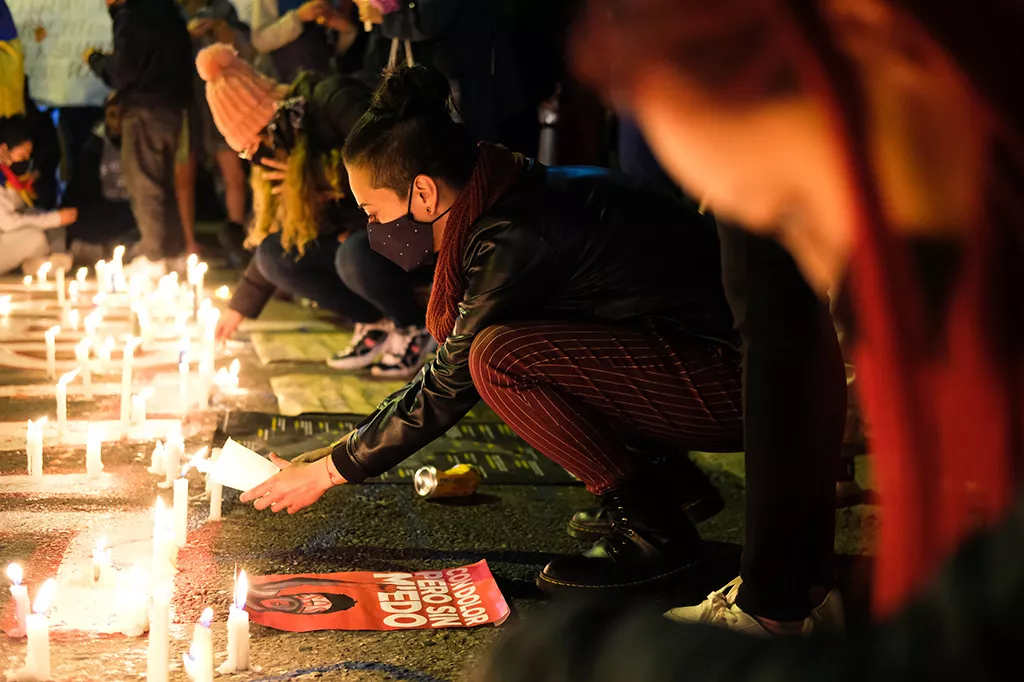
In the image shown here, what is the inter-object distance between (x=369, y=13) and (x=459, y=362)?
3468 millimetres

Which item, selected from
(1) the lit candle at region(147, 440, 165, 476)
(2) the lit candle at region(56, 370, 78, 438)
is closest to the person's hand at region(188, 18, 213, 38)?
(2) the lit candle at region(56, 370, 78, 438)

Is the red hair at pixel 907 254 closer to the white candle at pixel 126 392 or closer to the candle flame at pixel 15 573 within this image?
the candle flame at pixel 15 573

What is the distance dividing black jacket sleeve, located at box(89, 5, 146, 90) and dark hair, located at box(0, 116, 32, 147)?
0.91m

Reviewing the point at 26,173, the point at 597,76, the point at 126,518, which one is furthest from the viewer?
the point at 26,173

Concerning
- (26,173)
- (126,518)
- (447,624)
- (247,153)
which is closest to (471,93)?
(247,153)

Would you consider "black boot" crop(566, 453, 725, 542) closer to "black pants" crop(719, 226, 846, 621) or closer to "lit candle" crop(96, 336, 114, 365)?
Result: "black pants" crop(719, 226, 846, 621)

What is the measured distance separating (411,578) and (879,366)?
2465 mm

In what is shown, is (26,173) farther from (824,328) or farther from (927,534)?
(927,534)

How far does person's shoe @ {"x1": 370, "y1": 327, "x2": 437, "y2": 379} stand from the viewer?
20.2 feet

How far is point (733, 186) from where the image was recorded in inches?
46.3

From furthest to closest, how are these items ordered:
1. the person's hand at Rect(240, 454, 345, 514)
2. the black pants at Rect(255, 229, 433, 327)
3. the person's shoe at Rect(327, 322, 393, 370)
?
the person's shoe at Rect(327, 322, 393, 370)
the black pants at Rect(255, 229, 433, 327)
the person's hand at Rect(240, 454, 345, 514)

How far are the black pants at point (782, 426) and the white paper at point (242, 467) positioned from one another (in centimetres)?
145

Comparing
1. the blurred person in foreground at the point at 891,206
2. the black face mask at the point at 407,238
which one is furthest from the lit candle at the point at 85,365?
the blurred person in foreground at the point at 891,206

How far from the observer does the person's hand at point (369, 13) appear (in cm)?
640
